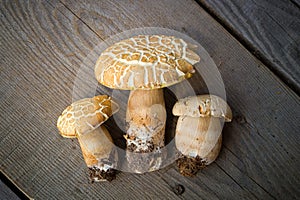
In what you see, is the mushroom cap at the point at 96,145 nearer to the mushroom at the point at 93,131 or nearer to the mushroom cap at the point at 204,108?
the mushroom at the point at 93,131

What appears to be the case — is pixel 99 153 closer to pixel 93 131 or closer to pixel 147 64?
pixel 93 131

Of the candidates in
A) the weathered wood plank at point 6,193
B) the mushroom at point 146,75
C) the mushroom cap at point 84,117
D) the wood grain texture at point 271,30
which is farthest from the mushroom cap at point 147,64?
the weathered wood plank at point 6,193

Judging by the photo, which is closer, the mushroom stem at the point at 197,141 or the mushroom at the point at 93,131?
the mushroom at the point at 93,131

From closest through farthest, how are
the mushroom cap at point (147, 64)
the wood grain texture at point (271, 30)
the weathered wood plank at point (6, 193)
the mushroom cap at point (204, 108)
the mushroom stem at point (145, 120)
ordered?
the mushroom cap at point (147, 64), the mushroom cap at point (204, 108), the mushroom stem at point (145, 120), the wood grain texture at point (271, 30), the weathered wood plank at point (6, 193)

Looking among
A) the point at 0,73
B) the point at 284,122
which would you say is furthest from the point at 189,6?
the point at 0,73

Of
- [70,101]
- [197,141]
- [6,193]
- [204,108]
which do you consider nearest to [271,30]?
[204,108]

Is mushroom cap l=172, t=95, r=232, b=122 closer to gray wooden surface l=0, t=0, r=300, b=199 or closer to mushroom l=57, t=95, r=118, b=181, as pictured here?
gray wooden surface l=0, t=0, r=300, b=199

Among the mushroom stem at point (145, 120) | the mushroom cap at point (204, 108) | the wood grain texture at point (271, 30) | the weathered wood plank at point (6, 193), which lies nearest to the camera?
the mushroom cap at point (204, 108)

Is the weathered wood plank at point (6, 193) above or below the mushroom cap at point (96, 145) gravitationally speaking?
below

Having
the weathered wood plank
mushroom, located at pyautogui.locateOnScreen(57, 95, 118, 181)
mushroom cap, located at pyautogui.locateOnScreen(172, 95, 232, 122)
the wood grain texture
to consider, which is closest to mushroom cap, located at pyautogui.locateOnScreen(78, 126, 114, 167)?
mushroom, located at pyautogui.locateOnScreen(57, 95, 118, 181)
